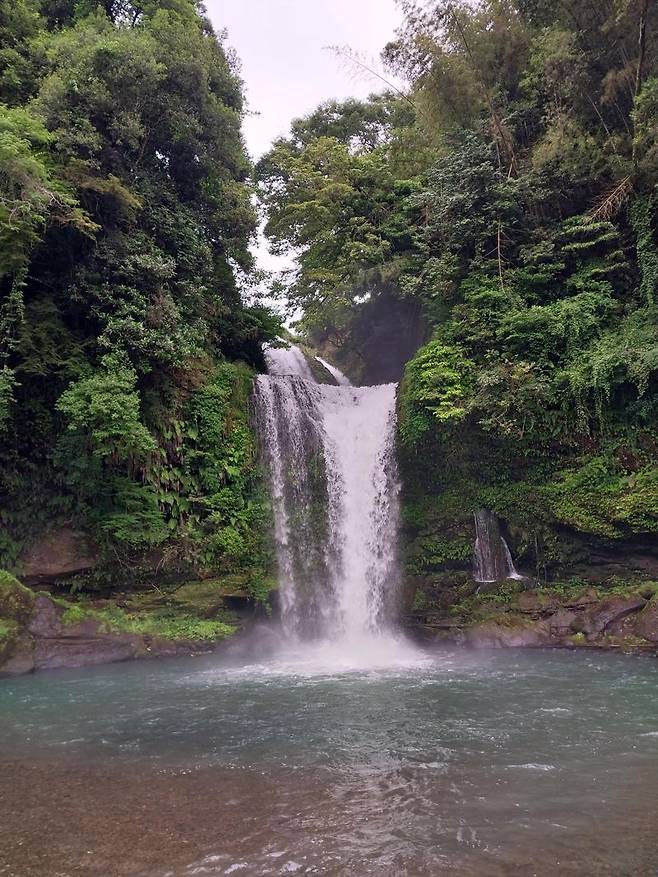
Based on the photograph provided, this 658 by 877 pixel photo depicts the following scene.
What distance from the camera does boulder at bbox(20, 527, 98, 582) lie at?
43.2 ft

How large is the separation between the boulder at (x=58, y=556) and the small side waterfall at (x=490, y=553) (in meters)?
9.52

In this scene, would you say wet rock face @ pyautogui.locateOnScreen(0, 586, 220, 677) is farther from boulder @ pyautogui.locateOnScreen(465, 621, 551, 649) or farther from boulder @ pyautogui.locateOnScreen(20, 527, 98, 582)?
boulder @ pyautogui.locateOnScreen(465, 621, 551, 649)

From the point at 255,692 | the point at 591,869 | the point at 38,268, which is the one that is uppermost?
the point at 38,268

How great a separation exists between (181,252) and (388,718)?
1406 cm

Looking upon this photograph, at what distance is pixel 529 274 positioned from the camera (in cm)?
1603

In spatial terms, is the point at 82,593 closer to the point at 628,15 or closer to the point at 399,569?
the point at 399,569

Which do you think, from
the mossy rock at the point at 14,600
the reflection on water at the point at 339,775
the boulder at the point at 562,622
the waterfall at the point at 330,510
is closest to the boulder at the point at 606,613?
the boulder at the point at 562,622

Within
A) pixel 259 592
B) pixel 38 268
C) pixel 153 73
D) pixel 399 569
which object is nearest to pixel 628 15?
pixel 153 73

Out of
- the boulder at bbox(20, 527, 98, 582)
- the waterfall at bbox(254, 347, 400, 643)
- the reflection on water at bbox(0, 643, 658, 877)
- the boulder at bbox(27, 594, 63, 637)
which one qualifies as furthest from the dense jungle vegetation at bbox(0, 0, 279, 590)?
the reflection on water at bbox(0, 643, 658, 877)

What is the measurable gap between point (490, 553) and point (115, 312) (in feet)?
37.1

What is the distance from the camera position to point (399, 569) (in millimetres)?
15391

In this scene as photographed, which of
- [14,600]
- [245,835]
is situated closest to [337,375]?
[14,600]

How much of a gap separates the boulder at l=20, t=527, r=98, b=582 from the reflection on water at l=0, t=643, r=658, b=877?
3.05 m

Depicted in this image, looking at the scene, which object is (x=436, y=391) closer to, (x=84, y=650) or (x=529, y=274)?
(x=529, y=274)
